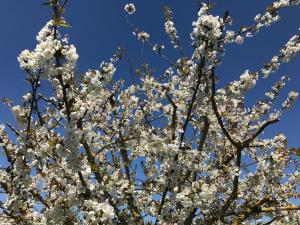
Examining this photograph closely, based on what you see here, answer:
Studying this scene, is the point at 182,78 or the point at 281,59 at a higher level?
the point at 182,78

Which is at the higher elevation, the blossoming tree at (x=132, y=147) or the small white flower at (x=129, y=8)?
the small white flower at (x=129, y=8)

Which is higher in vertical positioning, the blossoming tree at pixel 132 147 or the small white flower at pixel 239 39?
the small white flower at pixel 239 39

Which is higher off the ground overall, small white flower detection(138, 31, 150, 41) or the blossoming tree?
small white flower detection(138, 31, 150, 41)

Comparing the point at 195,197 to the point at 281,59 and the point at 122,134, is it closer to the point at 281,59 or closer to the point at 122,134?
the point at 122,134

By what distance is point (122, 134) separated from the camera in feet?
34.1

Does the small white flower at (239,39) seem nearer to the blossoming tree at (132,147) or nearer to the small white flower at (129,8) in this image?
the blossoming tree at (132,147)

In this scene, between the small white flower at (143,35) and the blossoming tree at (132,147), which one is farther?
the small white flower at (143,35)

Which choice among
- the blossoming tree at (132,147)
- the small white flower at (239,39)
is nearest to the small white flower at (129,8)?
the blossoming tree at (132,147)

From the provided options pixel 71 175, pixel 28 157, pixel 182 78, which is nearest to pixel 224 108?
pixel 182 78

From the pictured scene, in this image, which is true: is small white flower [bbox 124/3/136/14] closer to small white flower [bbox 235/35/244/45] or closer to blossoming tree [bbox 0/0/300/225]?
blossoming tree [bbox 0/0/300/225]

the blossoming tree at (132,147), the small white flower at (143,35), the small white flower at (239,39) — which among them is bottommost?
the blossoming tree at (132,147)

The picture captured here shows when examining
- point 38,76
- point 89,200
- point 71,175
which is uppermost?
point 38,76

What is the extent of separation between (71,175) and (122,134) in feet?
12.5

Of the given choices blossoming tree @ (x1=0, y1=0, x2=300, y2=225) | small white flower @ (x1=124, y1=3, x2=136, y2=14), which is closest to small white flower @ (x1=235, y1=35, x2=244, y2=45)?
blossoming tree @ (x1=0, y1=0, x2=300, y2=225)
